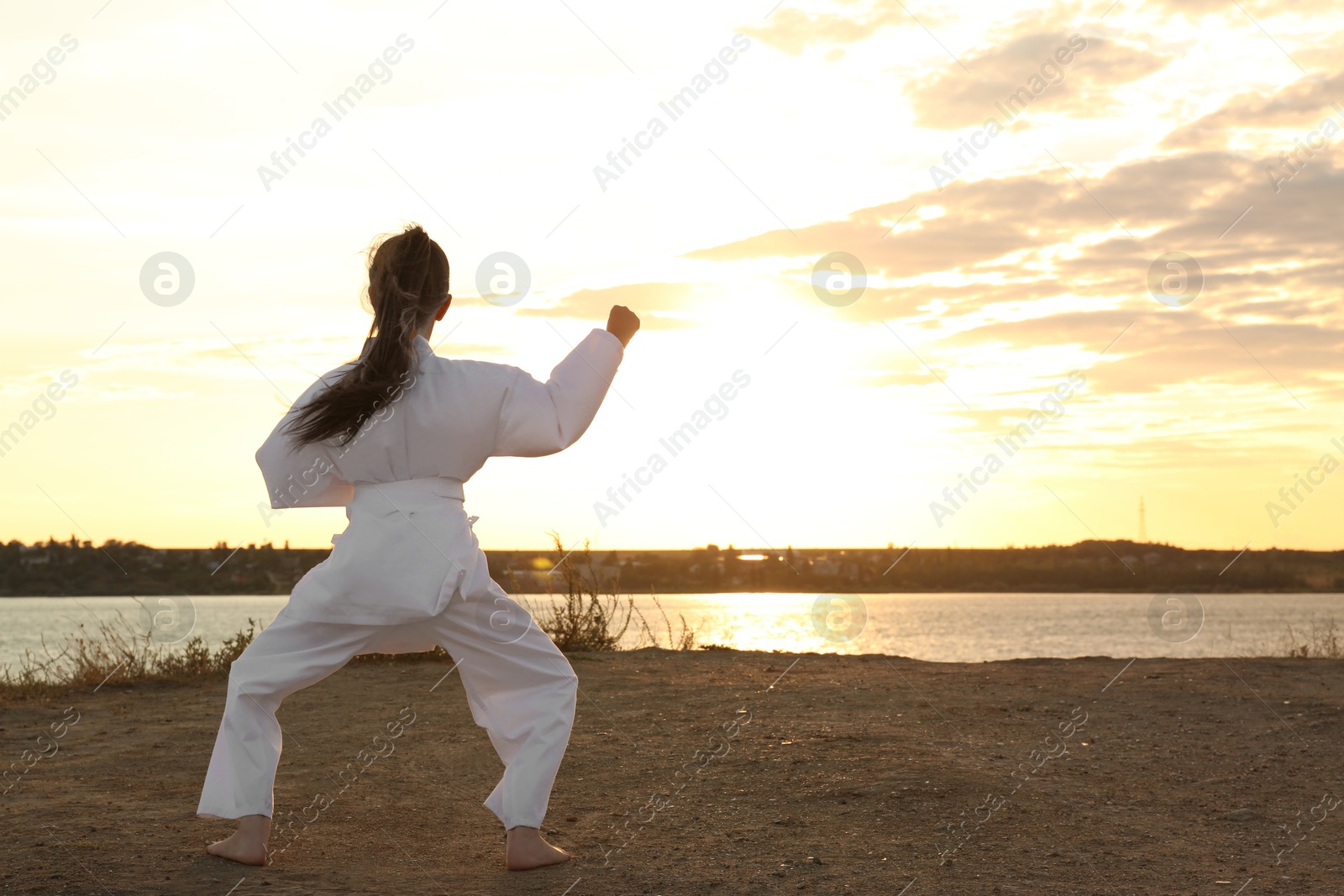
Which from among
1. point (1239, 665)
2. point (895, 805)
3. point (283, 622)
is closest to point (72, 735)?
point (283, 622)

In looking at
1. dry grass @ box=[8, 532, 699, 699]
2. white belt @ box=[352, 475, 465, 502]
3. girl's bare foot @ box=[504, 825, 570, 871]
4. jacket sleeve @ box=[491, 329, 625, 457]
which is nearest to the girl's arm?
jacket sleeve @ box=[491, 329, 625, 457]

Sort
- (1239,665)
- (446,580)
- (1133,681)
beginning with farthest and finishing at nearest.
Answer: (1239,665) → (1133,681) → (446,580)

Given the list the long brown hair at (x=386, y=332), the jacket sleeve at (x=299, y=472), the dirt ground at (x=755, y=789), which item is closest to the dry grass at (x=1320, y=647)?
the dirt ground at (x=755, y=789)

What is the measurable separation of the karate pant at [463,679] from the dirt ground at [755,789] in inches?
11.1

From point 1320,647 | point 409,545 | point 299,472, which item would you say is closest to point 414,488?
point 409,545

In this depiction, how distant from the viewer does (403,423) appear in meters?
A: 3.89

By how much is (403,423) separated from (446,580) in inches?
22.4

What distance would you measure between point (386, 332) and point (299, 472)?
600 millimetres

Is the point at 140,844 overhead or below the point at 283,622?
below

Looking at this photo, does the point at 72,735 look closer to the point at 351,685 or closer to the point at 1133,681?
the point at 351,685

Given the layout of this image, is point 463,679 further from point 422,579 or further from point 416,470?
point 416,470

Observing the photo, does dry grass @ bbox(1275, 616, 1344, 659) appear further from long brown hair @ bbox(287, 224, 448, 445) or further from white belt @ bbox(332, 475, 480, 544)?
long brown hair @ bbox(287, 224, 448, 445)

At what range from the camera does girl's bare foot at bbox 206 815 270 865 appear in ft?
13.0

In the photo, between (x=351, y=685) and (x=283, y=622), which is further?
(x=351, y=685)
